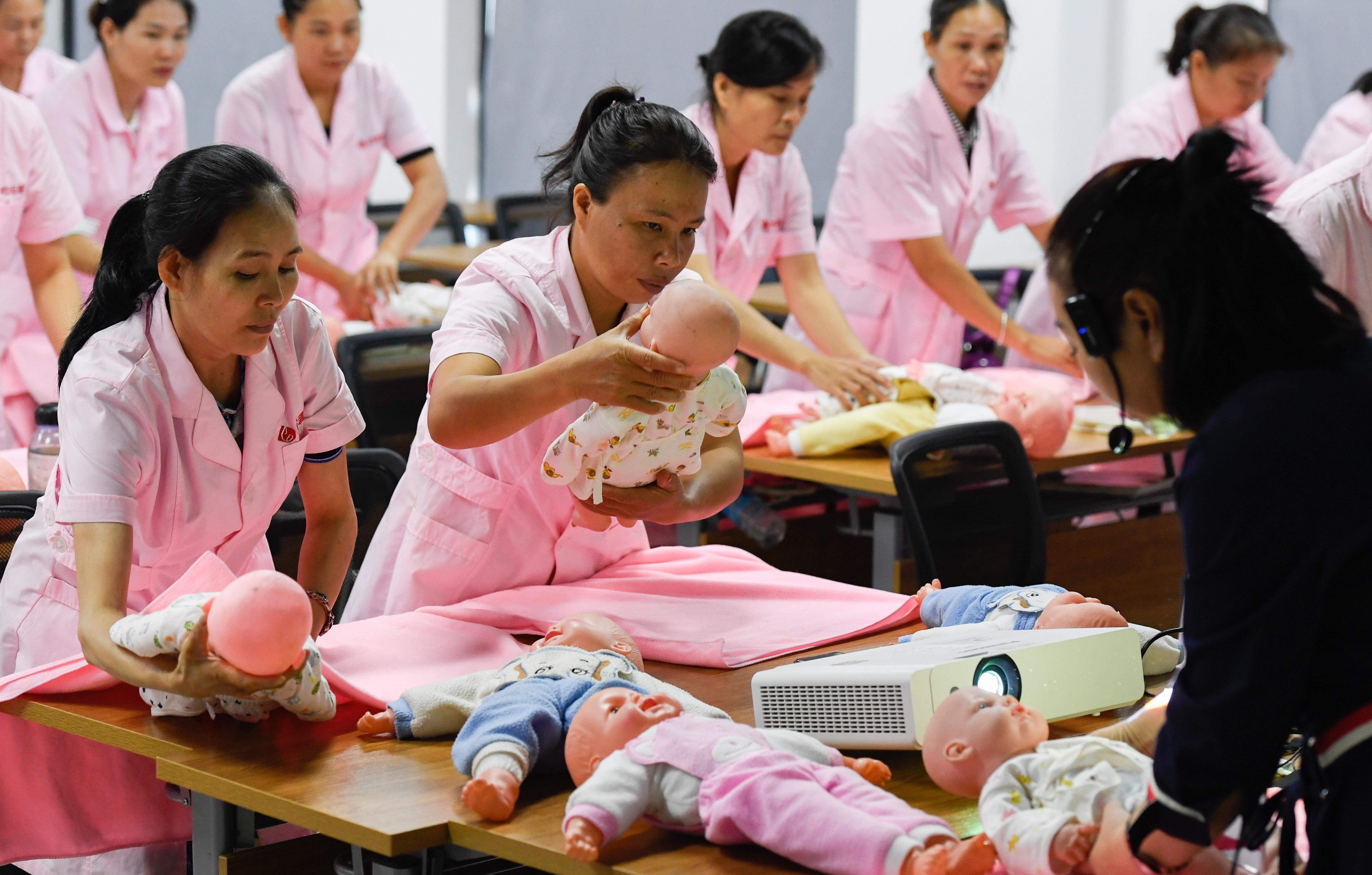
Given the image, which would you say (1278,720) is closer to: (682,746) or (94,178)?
(682,746)

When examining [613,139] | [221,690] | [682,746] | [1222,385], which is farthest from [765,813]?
[613,139]

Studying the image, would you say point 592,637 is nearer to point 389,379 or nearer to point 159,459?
point 159,459

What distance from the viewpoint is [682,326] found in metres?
1.88

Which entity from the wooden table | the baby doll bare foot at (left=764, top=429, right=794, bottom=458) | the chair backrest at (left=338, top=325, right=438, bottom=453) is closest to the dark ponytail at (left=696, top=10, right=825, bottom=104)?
the baby doll bare foot at (left=764, top=429, right=794, bottom=458)

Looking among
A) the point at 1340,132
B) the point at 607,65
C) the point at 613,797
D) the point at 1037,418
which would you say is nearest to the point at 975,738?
the point at 613,797

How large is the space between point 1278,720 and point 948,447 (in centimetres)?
176

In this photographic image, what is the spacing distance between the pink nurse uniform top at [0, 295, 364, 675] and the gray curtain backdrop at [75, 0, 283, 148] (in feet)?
17.3

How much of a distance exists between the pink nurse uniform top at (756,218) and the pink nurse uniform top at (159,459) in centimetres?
190

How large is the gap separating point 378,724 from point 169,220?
702mm

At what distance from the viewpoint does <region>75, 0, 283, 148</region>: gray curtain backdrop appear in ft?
23.6

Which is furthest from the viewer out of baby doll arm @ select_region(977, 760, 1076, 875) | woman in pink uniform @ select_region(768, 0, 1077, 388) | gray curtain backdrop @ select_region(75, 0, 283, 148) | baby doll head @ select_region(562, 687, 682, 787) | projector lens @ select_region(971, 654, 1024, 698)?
gray curtain backdrop @ select_region(75, 0, 283, 148)

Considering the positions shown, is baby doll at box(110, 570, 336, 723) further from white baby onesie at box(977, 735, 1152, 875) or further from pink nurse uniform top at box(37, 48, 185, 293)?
pink nurse uniform top at box(37, 48, 185, 293)

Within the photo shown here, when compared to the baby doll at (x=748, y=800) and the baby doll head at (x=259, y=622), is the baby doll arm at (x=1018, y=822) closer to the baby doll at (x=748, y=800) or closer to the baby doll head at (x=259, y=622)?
the baby doll at (x=748, y=800)

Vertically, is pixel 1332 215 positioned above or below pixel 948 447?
above
